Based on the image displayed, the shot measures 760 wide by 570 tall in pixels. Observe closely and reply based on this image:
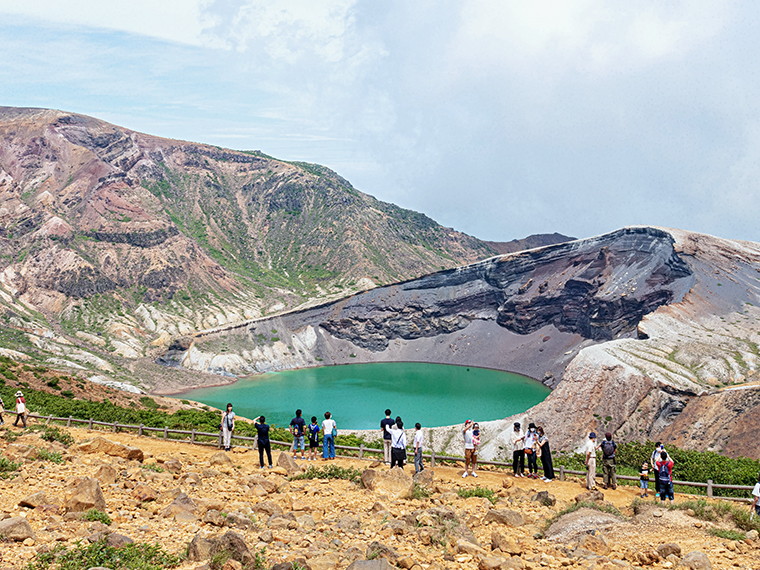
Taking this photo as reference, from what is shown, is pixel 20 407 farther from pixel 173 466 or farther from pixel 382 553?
pixel 382 553

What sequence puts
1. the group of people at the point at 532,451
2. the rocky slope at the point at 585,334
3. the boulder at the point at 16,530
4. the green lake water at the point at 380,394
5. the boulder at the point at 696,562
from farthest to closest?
the green lake water at the point at 380,394, the rocky slope at the point at 585,334, the group of people at the point at 532,451, the boulder at the point at 696,562, the boulder at the point at 16,530

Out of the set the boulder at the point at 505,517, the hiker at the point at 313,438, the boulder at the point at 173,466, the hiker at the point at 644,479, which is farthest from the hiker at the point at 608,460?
the boulder at the point at 173,466

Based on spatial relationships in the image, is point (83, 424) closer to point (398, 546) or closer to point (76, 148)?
point (398, 546)

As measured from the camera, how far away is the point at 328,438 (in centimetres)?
1916

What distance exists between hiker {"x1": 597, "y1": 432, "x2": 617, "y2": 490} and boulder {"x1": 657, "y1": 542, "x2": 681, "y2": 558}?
6494 mm

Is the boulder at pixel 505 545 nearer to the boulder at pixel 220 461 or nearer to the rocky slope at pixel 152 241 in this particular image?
the boulder at pixel 220 461

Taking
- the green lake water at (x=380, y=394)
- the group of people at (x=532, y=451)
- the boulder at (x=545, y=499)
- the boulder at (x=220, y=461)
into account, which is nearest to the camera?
the boulder at (x=545, y=499)

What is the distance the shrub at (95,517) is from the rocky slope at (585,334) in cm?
3540

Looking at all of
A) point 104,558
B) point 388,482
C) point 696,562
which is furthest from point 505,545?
point 104,558

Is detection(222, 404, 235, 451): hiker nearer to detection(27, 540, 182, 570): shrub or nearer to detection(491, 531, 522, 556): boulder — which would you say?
detection(27, 540, 182, 570): shrub

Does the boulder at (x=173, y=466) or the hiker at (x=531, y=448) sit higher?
the hiker at (x=531, y=448)

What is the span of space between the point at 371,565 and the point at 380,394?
70.7 m

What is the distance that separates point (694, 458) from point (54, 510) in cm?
2422

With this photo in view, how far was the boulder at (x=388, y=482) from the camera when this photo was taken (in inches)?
565
